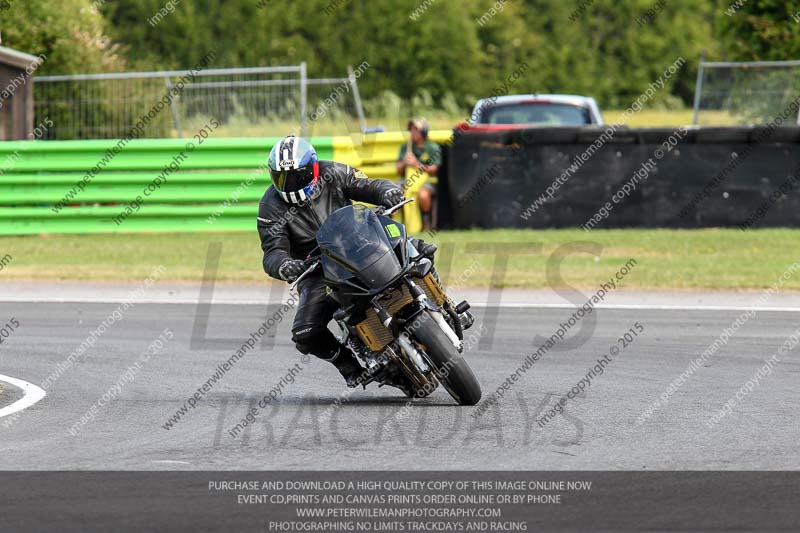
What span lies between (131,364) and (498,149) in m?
8.75

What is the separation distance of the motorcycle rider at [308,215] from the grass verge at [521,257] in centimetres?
613

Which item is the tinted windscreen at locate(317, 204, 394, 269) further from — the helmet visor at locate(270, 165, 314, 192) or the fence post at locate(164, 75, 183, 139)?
the fence post at locate(164, 75, 183, 139)

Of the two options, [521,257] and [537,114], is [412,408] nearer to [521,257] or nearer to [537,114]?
[521,257]

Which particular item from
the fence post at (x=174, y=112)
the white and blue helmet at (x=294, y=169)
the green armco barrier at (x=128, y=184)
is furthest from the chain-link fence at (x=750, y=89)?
the white and blue helmet at (x=294, y=169)

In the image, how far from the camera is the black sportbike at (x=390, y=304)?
7867 millimetres

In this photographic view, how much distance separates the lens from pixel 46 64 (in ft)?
78.2

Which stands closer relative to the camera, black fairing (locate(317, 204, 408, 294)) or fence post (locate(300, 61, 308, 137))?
black fairing (locate(317, 204, 408, 294))

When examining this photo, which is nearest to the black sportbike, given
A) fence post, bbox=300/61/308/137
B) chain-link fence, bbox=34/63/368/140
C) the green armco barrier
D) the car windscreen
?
the green armco barrier

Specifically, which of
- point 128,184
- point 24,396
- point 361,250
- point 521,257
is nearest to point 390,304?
point 361,250

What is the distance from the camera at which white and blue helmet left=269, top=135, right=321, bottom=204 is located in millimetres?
8438

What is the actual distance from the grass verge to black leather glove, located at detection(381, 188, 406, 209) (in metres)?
6.19

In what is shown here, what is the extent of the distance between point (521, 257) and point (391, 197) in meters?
8.07
